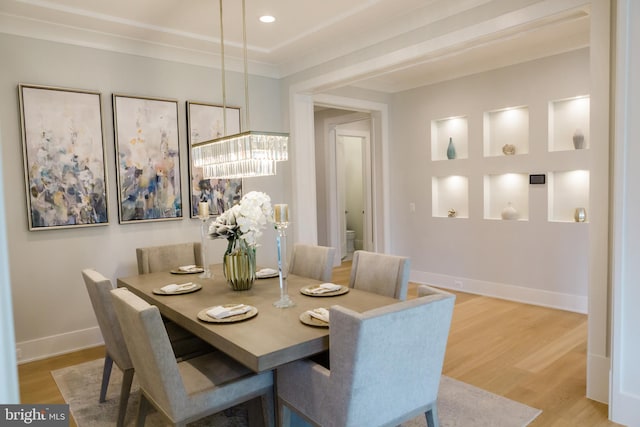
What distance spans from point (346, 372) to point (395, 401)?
0.33 m

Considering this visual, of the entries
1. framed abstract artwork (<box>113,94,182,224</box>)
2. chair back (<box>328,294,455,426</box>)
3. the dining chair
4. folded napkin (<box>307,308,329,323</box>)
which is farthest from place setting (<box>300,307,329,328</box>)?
framed abstract artwork (<box>113,94,182,224</box>)

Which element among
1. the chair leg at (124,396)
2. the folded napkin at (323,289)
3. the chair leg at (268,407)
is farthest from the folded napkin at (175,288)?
the chair leg at (268,407)

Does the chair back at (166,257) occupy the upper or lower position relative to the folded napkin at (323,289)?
upper

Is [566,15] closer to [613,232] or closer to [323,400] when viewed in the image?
[613,232]

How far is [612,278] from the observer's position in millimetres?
2422

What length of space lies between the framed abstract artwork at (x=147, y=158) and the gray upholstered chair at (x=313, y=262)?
144 centimetres

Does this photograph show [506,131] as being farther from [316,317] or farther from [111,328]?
[111,328]

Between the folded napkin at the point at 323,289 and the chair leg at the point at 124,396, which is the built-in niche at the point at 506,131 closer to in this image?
the folded napkin at the point at 323,289

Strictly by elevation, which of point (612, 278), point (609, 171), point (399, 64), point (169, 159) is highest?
point (399, 64)

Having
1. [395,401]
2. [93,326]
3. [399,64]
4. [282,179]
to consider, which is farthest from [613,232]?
[93,326]

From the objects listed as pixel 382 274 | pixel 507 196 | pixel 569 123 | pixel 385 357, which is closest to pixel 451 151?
pixel 507 196

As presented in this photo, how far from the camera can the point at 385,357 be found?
1.70 metres

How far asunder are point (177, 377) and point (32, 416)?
90cm

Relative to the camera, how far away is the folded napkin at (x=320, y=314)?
80.3 inches
